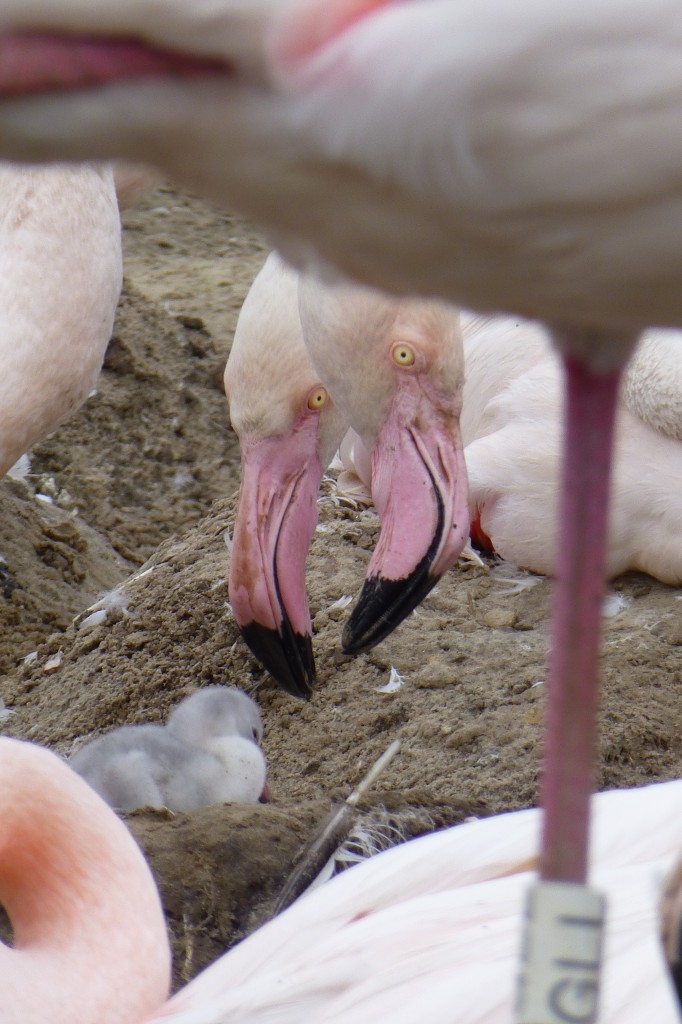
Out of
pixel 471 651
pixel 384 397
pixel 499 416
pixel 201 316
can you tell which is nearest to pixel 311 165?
pixel 384 397

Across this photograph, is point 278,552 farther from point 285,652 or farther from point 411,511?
point 411,511

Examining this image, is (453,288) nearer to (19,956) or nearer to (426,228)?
(426,228)

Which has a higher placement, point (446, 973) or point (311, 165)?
point (311, 165)

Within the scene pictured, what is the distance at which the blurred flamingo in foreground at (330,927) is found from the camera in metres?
1.11

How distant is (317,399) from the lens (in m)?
2.53

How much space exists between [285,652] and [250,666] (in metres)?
0.43

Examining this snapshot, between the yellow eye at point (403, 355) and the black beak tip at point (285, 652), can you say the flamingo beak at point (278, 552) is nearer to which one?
the black beak tip at point (285, 652)

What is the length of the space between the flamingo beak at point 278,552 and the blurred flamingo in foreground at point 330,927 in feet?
2.42

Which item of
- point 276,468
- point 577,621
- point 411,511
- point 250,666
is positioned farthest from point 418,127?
point 250,666

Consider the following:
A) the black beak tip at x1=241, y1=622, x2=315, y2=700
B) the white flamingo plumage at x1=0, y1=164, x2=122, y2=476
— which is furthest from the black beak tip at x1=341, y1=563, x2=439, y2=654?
the white flamingo plumage at x1=0, y1=164, x2=122, y2=476

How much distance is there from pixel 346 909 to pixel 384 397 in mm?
1186

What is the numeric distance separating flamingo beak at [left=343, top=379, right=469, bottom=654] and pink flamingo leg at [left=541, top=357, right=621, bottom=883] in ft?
4.92

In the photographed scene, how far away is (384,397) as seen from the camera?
7.70 feet

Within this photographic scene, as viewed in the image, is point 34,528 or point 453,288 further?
point 34,528
